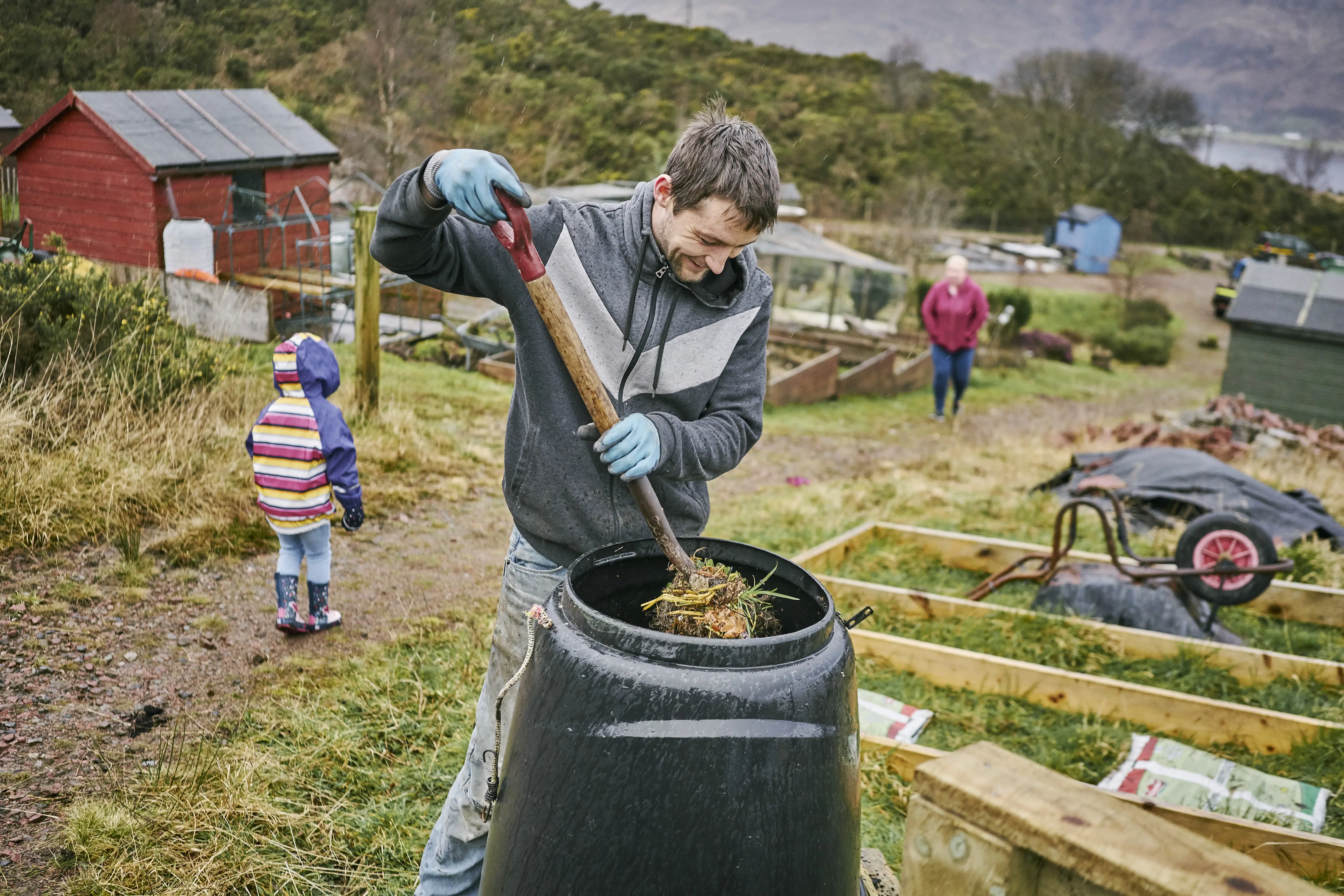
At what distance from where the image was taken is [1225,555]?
4.52 meters

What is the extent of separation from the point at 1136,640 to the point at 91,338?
5643mm

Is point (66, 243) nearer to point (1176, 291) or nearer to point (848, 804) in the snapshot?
point (848, 804)

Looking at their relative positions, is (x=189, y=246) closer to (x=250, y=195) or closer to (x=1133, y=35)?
(x=250, y=195)

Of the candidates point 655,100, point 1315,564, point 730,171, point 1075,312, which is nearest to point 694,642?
point 730,171

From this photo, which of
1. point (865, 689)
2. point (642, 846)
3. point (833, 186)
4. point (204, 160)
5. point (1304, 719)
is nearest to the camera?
point (642, 846)

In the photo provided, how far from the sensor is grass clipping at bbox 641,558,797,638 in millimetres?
1628

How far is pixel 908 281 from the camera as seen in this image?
2292 cm

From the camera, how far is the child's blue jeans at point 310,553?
12.2 ft

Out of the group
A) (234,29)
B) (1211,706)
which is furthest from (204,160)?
(1211,706)

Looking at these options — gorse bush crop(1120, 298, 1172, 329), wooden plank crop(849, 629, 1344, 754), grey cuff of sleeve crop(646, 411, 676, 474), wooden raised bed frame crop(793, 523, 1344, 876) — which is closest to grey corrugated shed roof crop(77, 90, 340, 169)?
wooden raised bed frame crop(793, 523, 1344, 876)

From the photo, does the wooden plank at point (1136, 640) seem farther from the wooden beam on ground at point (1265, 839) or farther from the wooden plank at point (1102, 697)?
the wooden beam on ground at point (1265, 839)

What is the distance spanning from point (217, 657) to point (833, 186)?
120 feet

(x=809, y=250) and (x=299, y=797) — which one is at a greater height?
(x=809, y=250)

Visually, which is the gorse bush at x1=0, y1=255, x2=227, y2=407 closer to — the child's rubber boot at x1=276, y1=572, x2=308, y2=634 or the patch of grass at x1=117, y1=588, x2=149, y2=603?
the patch of grass at x1=117, y1=588, x2=149, y2=603
